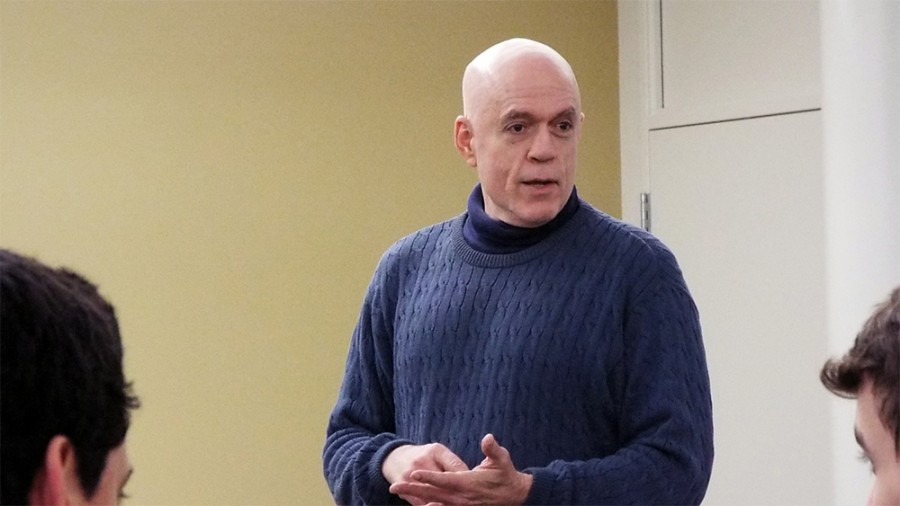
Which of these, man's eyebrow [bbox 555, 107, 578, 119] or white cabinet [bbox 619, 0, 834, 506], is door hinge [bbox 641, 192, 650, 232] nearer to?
white cabinet [bbox 619, 0, 834, 506]

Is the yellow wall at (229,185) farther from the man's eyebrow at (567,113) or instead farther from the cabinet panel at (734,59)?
the man's eyebrow at (567,113)

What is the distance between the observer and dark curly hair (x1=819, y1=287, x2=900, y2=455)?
1.10m

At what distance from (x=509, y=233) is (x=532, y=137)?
140mm

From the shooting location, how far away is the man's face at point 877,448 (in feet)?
3.51

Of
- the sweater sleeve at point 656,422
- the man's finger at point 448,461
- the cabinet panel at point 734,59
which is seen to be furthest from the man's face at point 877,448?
the cabinet panel at point 734,59

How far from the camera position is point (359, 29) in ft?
10.1

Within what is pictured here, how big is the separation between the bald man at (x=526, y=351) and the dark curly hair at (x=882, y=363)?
0.42 m

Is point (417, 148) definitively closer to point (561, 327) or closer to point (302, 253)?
point (302, 253)

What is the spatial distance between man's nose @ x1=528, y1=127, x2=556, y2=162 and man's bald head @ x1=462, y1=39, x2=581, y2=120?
0.23 ft

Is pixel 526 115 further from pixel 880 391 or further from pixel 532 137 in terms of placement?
pixel 880 391

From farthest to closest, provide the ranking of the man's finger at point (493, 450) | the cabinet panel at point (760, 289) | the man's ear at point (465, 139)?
1. the cabinet panel at point (760, 289)
2. the man's ear at point (465, 139)
3. the man's finger at point (493, 450)

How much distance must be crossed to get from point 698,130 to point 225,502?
150cm

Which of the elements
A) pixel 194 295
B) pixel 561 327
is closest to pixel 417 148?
pixel 194 295

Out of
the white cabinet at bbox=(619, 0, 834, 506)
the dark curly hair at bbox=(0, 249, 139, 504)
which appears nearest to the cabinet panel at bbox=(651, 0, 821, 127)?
the white cabinet at bbox=(619, 0, 834, 506)
